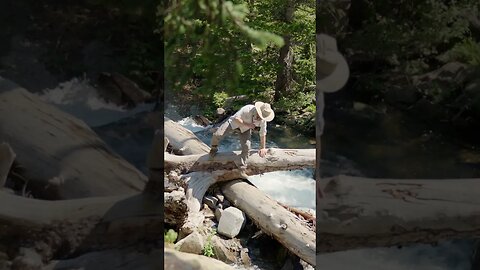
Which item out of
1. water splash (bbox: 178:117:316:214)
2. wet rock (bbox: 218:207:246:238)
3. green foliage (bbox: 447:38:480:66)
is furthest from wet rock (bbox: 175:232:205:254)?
green foliage (bbox: 447:38:480:66)

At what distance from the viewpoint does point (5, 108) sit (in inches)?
109

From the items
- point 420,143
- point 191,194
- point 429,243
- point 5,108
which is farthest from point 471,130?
point 191,194

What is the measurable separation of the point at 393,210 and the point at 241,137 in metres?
3.89

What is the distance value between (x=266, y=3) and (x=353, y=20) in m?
6.84

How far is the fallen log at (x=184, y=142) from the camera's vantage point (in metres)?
7.47

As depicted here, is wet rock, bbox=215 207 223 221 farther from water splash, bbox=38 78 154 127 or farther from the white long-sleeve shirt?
water splash, bbox=38 78 154 127

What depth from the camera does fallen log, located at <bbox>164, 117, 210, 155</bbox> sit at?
747cm

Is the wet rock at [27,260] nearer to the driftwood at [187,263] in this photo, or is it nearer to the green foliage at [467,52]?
the driftwood at [187,263]

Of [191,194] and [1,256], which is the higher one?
[1,256]

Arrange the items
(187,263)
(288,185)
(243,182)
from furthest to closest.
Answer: (288,185), (243,182), (187,263)

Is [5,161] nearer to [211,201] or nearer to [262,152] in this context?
[262,152]

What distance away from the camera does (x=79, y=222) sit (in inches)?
113

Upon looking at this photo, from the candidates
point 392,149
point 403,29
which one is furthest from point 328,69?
point 392,149

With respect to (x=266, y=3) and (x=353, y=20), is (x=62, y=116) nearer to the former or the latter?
(x=353, y=20)
